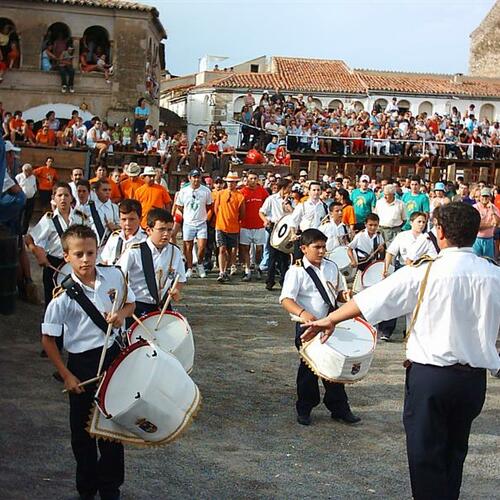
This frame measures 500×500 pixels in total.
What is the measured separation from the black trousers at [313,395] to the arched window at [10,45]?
2376 cm

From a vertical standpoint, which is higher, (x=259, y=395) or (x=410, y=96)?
(x=410, y=96)

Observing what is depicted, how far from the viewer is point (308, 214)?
556 inches

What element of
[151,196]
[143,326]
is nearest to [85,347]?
[143,326]

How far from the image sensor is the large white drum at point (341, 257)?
12.1 meters

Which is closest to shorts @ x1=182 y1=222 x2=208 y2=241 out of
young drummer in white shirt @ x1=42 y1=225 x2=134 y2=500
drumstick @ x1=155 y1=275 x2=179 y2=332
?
drumstick @ x1=155 y1=275 x2=179 y2=332

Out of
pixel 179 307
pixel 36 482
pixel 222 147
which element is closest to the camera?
pixel 36 482

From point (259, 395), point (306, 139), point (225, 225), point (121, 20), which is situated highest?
point (121, 20)

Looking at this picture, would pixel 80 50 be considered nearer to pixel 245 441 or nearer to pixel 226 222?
pixel 226 222

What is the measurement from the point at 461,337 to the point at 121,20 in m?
26.8

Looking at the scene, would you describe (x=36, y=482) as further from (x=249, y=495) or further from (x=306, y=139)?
(x=306, y=139)

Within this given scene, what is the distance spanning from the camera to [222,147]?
2488cm

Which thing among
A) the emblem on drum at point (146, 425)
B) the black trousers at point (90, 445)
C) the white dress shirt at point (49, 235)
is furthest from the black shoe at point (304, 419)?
the white dress shirt at point (49, 235)

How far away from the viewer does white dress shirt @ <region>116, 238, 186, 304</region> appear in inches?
294

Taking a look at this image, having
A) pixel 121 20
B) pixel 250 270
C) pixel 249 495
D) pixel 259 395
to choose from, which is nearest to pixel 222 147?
pixel 121 20
